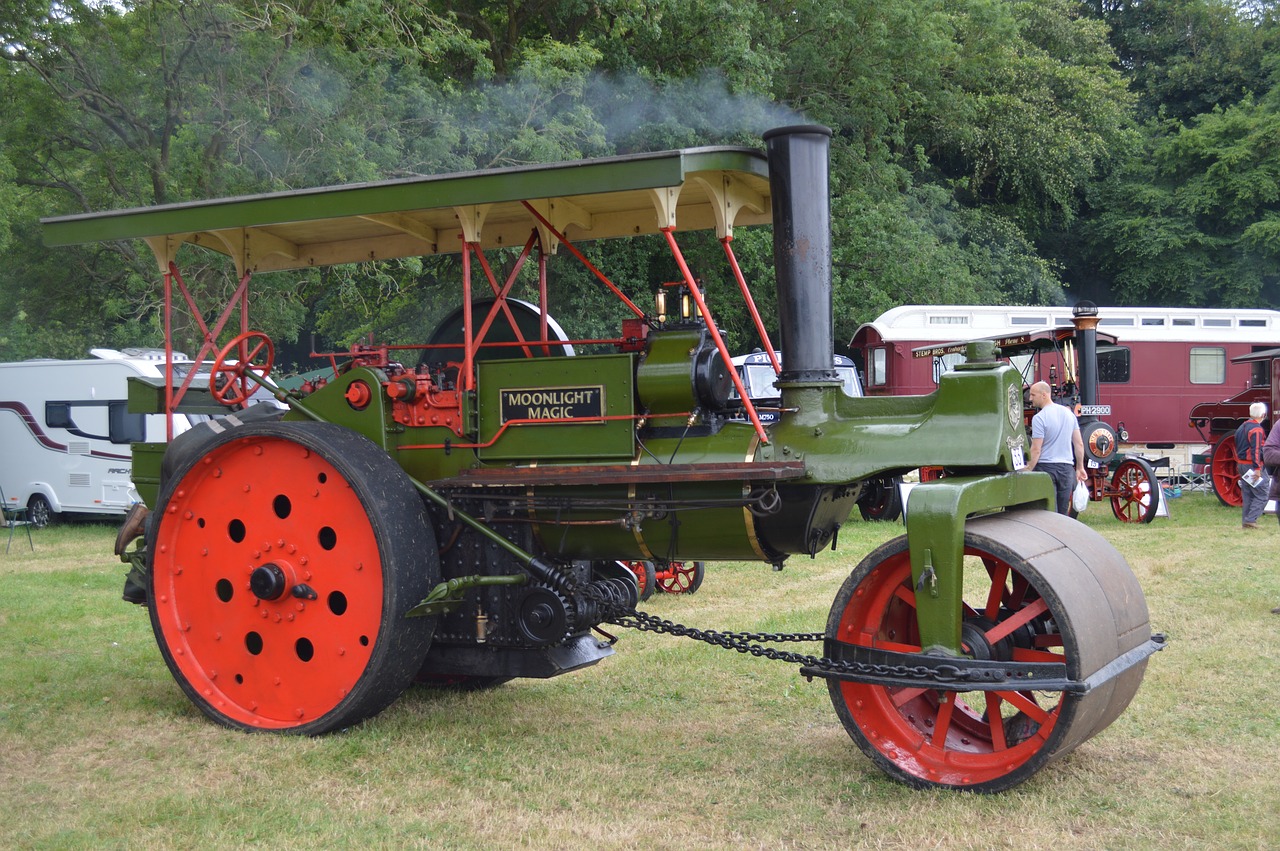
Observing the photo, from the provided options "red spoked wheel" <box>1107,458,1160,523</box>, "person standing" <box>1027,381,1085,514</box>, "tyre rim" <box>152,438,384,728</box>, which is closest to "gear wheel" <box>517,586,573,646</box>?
"tyre rim" <box>152,438,384,728</box>

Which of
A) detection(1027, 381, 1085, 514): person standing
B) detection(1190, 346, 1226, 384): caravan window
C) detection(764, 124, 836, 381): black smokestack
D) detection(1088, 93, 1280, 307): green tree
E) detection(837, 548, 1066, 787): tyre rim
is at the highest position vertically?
detection(1088, 93, 1280, 307): green tree

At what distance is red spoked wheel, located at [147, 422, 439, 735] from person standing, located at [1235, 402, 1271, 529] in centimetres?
932

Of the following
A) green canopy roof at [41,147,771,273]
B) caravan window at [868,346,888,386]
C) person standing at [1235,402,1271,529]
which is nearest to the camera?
green canopy roof at [41,147,771,273]

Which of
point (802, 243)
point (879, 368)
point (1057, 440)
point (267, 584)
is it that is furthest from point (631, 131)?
point (267, 584)

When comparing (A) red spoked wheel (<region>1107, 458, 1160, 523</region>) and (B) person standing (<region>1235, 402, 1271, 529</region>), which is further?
(A) red spoked wheel (<region>1107, 458, 1160, 523</region>)

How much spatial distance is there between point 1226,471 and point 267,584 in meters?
13.7

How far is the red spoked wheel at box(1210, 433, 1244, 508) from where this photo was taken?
588 inches

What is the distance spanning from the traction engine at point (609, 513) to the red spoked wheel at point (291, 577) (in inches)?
0.5

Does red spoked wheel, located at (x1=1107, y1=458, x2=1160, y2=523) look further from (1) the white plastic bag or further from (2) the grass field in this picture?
(2) the grass field

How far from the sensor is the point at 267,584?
16.2 feet

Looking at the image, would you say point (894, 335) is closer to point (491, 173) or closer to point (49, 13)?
point (49, 13)

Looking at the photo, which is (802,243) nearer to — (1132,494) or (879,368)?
(1132,494)

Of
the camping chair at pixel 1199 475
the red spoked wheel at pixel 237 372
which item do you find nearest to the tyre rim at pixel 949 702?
the red spoked wheel at pixel 237 372

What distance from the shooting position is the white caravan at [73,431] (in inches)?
576
